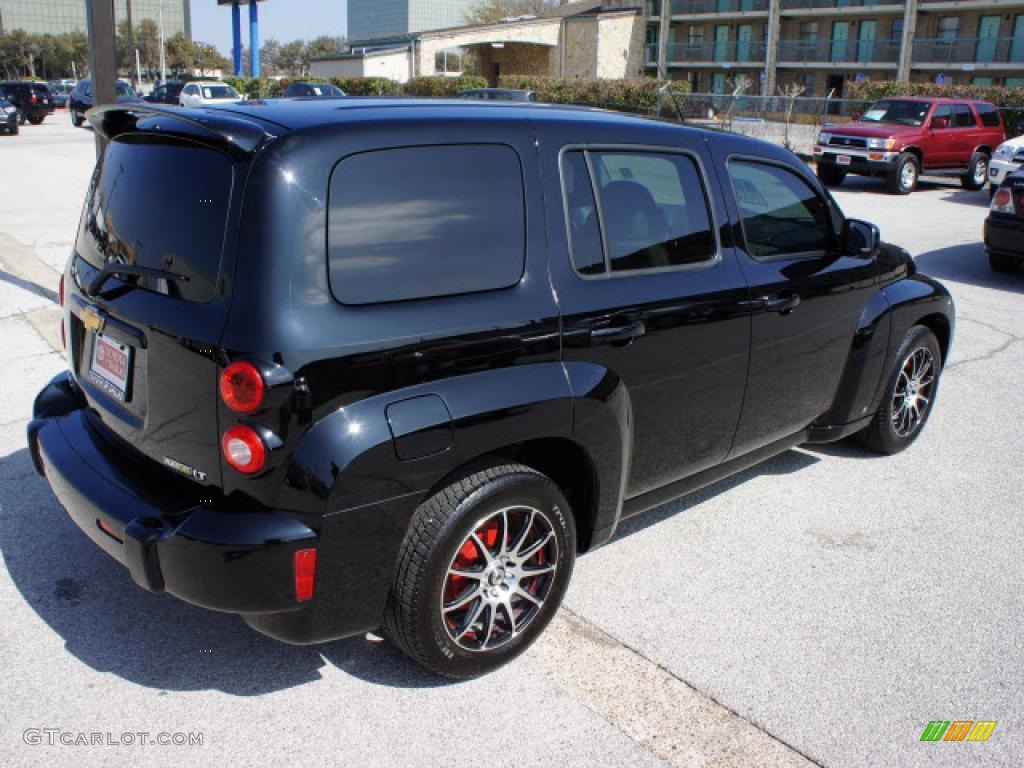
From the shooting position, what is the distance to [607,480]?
137 inches

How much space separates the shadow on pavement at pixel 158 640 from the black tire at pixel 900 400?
321 cm

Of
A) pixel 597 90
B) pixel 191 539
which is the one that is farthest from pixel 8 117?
pixel 191 539

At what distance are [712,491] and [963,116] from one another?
61.5 feet

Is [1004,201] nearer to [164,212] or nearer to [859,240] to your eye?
A: [859,240]

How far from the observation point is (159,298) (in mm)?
2945

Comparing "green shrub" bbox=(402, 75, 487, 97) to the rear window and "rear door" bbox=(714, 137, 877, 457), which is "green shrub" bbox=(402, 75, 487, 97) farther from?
the rear window

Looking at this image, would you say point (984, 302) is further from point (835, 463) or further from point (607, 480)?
point (607, 480)

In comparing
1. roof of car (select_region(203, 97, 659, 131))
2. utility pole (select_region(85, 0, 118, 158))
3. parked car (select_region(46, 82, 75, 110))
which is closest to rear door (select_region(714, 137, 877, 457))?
roof of car (select_region(203, 97, 659, 131))

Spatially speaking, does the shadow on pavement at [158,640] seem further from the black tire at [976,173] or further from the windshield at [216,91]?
the windshield at [216,91]

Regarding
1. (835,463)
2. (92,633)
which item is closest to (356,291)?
(92,633)

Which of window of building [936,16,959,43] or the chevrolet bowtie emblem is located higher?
window of building [936,16,959,43]

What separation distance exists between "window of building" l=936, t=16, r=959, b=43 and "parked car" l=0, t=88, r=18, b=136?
42.0m

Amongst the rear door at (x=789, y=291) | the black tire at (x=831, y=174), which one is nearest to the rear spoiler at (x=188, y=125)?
the rear door at (x=789, y=291)

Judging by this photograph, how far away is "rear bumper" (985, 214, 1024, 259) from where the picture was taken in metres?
10.0
